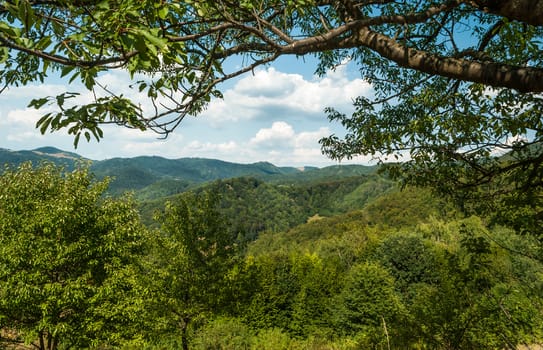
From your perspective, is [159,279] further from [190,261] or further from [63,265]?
[63,265]

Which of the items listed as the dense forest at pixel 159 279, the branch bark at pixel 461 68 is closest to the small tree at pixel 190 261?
the dense forest at pixel 159 279

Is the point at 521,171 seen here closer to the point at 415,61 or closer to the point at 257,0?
the point at 415,61

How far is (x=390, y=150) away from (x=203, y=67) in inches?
105

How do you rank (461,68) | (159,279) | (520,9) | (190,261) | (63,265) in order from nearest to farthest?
1. (520,9)
2. (461,68)
3. (63,265)
4. (159,279)
5. (190,261)

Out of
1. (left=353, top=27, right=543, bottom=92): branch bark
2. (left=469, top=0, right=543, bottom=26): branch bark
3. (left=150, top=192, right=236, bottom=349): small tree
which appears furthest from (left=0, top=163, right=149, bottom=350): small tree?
(left=469, top=0, right=543, bottom=26): branch bark

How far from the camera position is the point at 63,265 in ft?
38.2

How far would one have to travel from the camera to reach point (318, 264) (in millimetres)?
40125

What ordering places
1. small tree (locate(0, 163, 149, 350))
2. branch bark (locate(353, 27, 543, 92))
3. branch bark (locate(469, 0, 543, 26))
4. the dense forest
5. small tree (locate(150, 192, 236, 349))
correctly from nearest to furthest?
branch bark (locate(469, 0, 543, 26)), branch bark (locate(353, 27, 543, 92)), the dense forest, small tree (locate(0, 163, 149, 350)), small tree (locate(150, 192, 236, 349))

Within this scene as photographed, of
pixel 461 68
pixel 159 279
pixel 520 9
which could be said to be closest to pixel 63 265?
pixel 159 279

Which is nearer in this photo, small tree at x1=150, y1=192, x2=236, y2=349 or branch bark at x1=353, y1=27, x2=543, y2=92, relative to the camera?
branch bark at x1=353, y1=27, x2=543, y2=92

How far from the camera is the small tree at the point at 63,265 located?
9.98m

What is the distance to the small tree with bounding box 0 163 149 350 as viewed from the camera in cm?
998

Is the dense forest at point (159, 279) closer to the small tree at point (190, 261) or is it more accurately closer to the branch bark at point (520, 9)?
the small tree at point (190, 261)

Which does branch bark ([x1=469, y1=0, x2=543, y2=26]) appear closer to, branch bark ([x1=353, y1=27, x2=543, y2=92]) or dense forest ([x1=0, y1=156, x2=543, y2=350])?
branch bark ([x1=353, y1=27, x2=543, y2=92])
